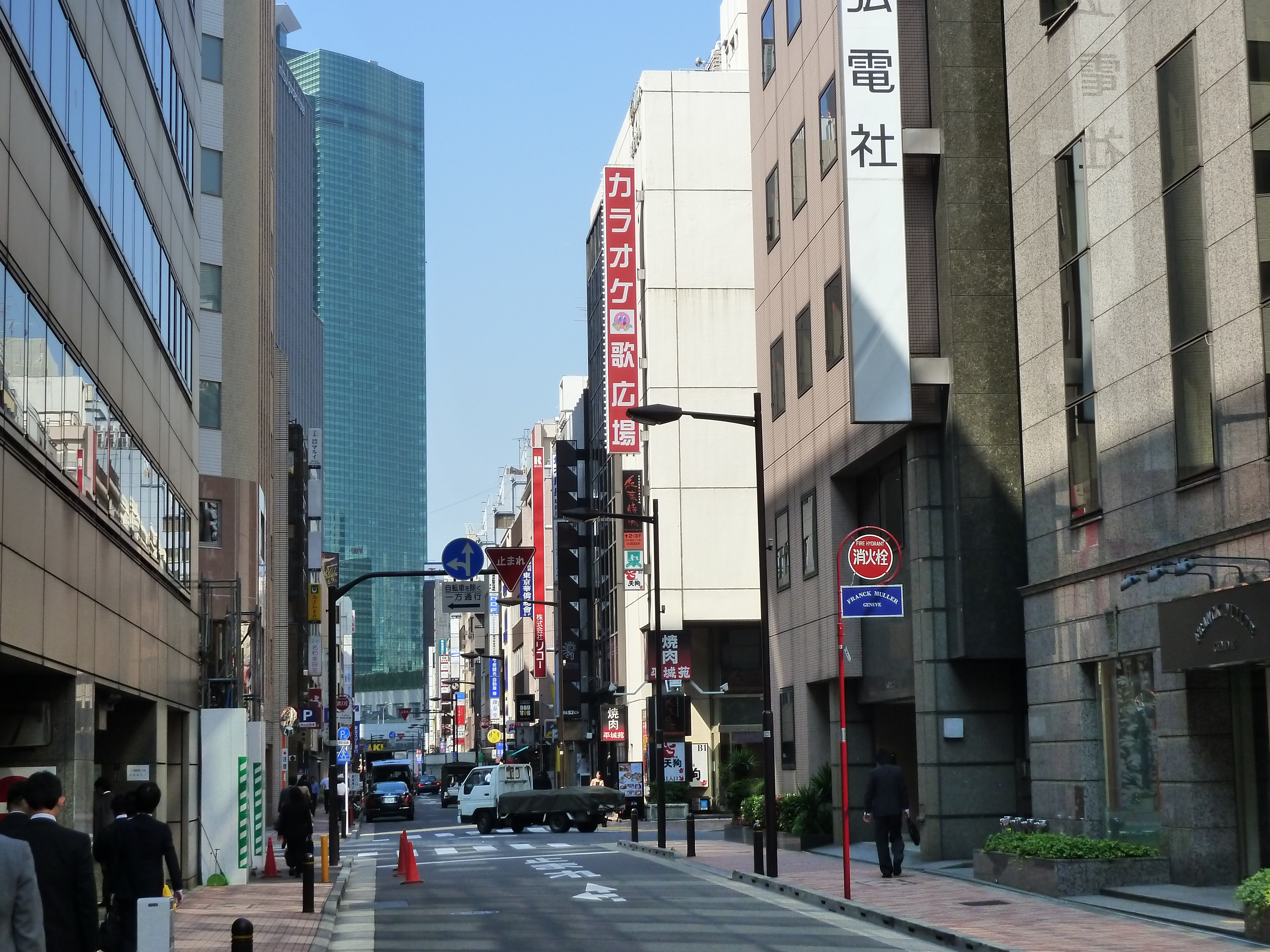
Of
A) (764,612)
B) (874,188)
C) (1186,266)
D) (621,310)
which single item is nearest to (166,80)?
(874,188)

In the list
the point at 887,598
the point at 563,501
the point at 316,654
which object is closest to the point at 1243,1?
the point at 887,598

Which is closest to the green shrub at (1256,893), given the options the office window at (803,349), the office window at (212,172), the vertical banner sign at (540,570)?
the office window at (803,349)

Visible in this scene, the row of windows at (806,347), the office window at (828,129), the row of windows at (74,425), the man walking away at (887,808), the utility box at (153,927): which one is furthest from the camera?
the row of windows at (806,347)

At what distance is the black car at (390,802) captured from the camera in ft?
228

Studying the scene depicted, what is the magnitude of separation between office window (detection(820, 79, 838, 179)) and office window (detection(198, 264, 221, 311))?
28874mm

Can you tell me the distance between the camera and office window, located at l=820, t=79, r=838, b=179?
110ft

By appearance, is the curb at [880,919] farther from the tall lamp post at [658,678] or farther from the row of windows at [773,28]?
the row of windows at [773,28]

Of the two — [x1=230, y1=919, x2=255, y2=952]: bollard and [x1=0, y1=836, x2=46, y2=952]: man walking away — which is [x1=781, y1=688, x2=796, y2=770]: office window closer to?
[x1=230, y1=919, x2=255, y2=952]: bollard

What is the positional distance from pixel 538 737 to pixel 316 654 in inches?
704

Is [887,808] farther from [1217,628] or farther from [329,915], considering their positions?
[329,915]

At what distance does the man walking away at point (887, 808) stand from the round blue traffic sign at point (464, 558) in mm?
10827

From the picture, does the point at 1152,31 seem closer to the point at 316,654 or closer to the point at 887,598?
the point at 887,598

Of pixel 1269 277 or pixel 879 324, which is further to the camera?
pixel 879 324

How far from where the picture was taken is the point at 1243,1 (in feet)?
64.5
